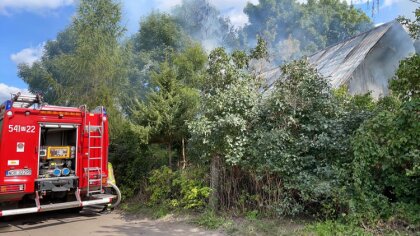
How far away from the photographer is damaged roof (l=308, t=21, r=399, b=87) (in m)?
13.7

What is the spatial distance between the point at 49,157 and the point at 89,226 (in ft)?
6.13

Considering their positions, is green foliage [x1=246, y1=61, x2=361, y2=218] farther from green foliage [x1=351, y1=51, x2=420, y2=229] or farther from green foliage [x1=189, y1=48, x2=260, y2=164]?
green foliage [x1=351, y1=51, x2=420, y2=229]

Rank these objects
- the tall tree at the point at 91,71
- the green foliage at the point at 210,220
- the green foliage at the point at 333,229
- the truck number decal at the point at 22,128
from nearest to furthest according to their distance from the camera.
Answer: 1. the green foliage at the point at 333,229
2. the green foliage at the point at 210,220
3. the truck number decal at the point at 22,128
4. the tall tree at the point at 91,71

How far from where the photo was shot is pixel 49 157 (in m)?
8.07

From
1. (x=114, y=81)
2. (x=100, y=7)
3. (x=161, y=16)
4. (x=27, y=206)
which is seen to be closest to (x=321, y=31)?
(x=161, y=16)

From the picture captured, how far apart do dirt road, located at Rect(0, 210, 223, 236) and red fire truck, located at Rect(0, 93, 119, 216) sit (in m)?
0.43

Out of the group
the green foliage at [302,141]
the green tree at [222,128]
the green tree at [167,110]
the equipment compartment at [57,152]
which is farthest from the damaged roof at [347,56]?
the equipment compartment at [57,152]

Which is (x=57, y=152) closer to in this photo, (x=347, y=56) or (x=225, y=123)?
(x=225, y=123)

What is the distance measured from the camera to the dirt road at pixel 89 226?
6.98 meters

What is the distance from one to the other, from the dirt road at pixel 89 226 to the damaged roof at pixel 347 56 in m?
8.62

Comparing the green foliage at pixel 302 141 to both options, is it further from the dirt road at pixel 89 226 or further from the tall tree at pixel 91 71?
the tall tree at pixel 91 71

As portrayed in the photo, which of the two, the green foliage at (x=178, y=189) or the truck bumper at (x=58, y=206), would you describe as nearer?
the truck bumper at (x=58, y=206)

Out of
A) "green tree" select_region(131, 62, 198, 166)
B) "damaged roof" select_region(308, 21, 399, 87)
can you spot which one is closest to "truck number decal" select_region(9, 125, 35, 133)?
"green tree" select_region(131, 62, 198, 166)

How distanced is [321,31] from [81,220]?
35.6m
